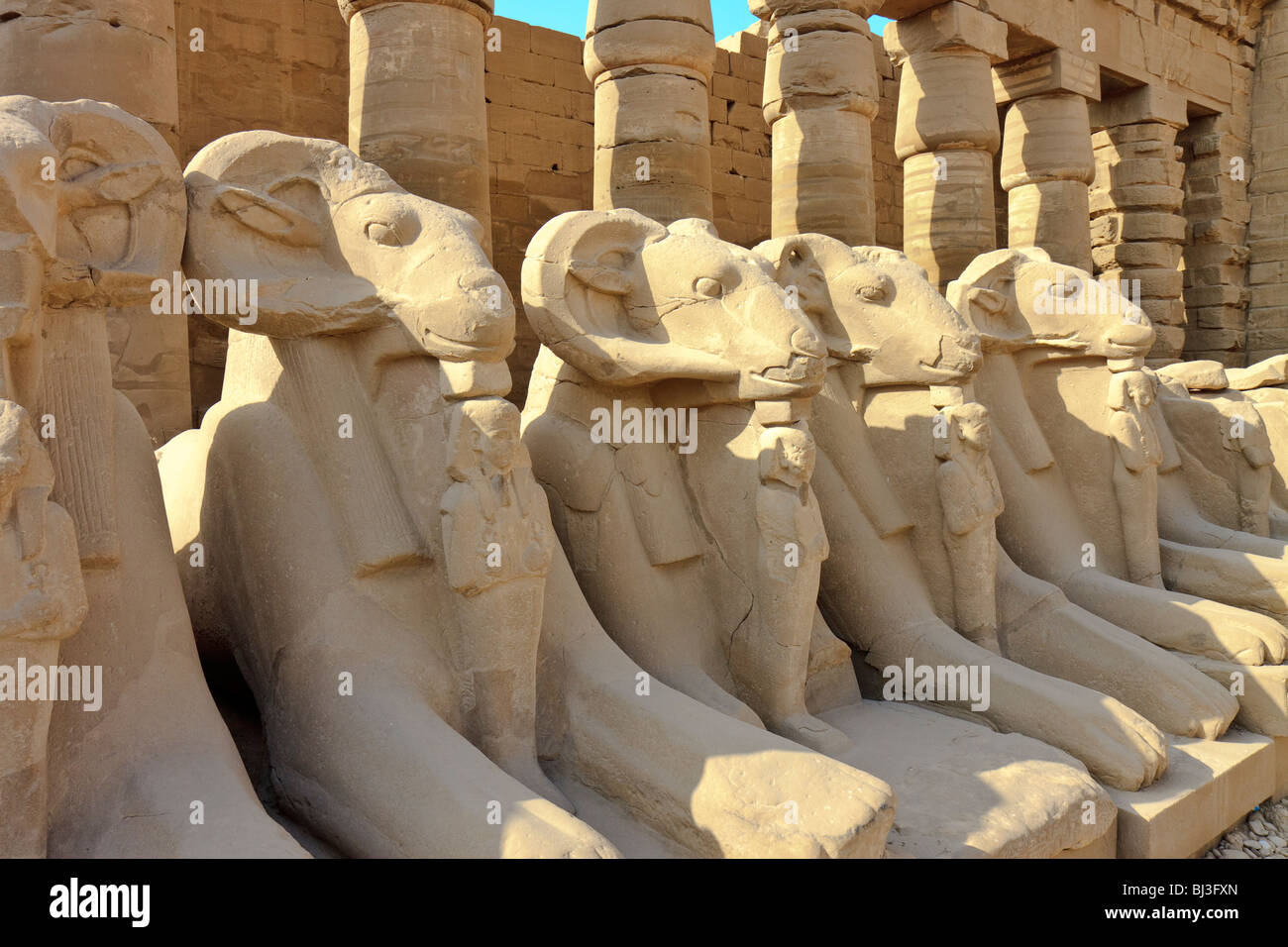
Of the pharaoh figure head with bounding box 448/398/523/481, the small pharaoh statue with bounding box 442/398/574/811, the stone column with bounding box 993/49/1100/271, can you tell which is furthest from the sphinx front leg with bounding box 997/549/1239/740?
the stone column with bounding box 993/49/1100/271

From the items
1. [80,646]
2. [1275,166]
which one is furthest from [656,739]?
[1275,166]

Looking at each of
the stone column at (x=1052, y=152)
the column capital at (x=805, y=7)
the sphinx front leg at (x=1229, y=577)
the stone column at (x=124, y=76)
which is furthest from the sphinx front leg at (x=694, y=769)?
the stone column at (x=1052, y=152)

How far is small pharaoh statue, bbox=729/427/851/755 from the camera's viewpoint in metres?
3.72

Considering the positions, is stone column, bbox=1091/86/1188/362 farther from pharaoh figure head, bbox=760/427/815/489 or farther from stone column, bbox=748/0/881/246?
pharaoh figure head, bbox=760/427/815/489

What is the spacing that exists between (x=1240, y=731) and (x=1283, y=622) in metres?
0.91

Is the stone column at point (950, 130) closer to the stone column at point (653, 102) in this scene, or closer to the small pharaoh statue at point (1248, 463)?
the stone column at point (653, 102)

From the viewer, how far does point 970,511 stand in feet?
14.6

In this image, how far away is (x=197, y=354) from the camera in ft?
27.8

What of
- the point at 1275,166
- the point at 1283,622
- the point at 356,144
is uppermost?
the point at 1275,166

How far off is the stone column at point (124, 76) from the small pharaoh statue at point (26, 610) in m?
2.98

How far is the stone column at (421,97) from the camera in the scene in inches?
251

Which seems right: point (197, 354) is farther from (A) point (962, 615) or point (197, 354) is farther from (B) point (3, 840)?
(B) point (3, 840)

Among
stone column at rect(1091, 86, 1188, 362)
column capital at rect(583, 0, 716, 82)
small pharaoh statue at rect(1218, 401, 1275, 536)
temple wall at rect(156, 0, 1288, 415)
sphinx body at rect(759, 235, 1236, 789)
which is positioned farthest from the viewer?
stone column at rect(1091, 86, 1188, 362)

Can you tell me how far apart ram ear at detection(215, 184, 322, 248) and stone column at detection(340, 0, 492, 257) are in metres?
3.16
